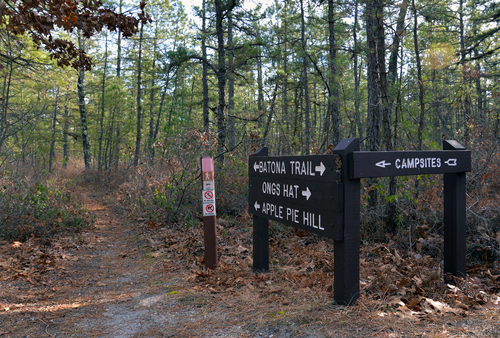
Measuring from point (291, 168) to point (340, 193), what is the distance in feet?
3.08

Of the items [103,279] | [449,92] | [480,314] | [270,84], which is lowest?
[103,279]

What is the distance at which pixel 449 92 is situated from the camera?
12.0 meters

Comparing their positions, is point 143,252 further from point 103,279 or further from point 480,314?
point 480,314

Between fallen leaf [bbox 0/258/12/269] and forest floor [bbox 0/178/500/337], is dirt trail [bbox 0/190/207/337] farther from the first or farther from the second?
fallen leaf [bbox 0/258/12/269]

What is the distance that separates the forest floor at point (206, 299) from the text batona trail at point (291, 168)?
54.8 inches

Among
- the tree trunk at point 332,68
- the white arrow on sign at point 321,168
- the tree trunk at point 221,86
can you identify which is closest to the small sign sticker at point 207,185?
the white arrow on sign at point 321,168

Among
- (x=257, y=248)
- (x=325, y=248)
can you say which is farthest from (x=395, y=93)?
(x=257, y=248)

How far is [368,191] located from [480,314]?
4173 mm

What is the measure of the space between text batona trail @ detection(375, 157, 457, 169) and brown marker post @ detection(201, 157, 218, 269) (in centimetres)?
265

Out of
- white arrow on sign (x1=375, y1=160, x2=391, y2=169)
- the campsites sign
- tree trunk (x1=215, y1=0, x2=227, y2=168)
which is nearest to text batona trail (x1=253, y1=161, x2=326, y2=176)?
the campsites sign

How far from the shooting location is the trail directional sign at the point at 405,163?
3314mm

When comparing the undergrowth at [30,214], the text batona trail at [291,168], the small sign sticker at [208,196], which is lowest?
the undergrowth at [30,214]

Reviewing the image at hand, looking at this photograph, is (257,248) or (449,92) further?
(449,92)

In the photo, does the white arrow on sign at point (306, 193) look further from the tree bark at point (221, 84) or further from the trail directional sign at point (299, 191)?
the tree bark at point (221, 84)
